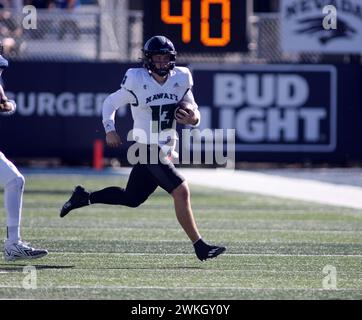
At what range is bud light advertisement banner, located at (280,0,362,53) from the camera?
20188mm

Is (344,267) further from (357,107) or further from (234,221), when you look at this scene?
(357,107)

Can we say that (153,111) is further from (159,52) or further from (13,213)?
(13,213)

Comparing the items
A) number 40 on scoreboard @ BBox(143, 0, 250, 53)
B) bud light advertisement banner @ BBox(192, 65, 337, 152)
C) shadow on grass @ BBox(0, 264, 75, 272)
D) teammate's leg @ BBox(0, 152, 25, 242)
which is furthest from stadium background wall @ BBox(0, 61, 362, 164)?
shadow on grass @ BBox(0, 264, 75, 272)

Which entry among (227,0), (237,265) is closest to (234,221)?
(237,265)

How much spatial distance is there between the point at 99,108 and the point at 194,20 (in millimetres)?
3194

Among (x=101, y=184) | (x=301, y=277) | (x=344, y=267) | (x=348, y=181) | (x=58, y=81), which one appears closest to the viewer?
(x=301, y=277)

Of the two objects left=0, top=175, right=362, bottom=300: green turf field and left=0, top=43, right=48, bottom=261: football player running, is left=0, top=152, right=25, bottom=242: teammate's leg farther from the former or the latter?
left=0, top=175, right=362, bottom=300: green turf field

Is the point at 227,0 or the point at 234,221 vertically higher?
the point at 227,0

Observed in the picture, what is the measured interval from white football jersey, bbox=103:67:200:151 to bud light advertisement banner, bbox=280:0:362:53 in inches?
432

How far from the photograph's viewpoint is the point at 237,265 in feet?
29.6

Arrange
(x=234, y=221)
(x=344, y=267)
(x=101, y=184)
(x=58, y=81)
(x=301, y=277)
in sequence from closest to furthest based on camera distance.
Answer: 1. (x=301, y=277)
2. (x=344, y=267)
3. (x=234, y=221)
4. (x=101, y=184)
5. (x=58, y=81)

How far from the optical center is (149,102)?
941 centimetres

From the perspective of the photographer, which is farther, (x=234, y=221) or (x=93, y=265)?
(x=234, y=221)

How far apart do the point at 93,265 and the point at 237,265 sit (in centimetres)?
106
